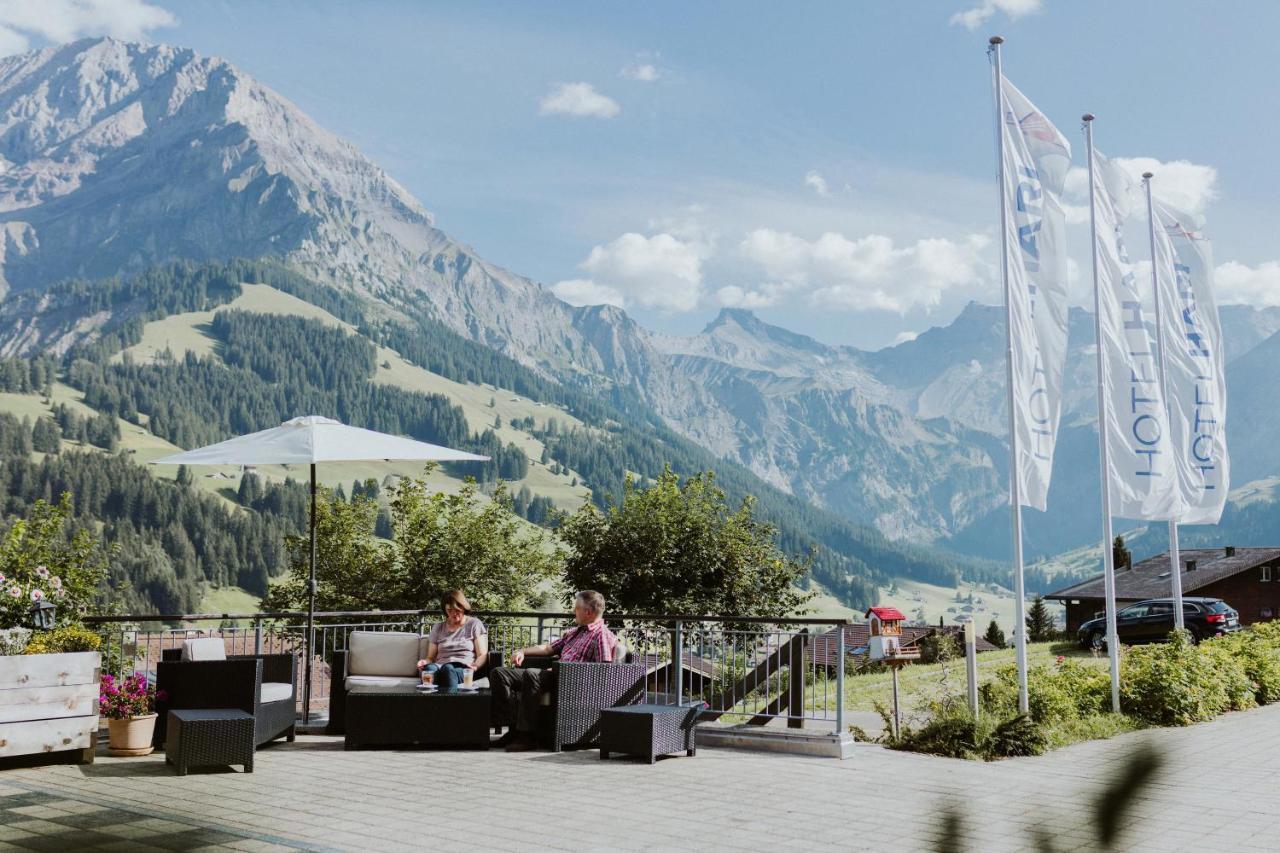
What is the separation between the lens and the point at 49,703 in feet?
→ 27.7

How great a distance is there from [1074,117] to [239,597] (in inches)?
5186

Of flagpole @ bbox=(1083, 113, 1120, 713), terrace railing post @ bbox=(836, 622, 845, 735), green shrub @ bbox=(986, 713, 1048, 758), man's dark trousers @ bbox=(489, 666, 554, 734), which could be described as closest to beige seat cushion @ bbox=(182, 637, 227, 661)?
man's dark trousers @ bbox=(489, 666, 554, 734)

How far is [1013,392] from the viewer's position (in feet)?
37.4

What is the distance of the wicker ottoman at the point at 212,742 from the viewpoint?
27.1ft

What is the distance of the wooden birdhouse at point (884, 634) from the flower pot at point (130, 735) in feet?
18.8

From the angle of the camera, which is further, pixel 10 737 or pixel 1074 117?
pixel 1074 117

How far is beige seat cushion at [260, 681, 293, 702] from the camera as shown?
939cm

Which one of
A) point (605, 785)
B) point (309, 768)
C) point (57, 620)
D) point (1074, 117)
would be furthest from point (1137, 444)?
point (57, 620)

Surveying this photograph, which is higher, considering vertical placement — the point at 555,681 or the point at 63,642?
the point at 63,642

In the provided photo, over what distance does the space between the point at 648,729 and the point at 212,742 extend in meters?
3.06

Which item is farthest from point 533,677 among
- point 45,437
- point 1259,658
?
point 45,437

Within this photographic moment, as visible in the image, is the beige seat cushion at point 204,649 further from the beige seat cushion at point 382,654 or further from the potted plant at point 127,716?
the beige seat cushion at point 382,654

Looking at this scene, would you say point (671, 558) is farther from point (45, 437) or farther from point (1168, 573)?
point (45, 437)

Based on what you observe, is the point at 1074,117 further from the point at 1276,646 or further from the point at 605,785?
the point at 605,785
